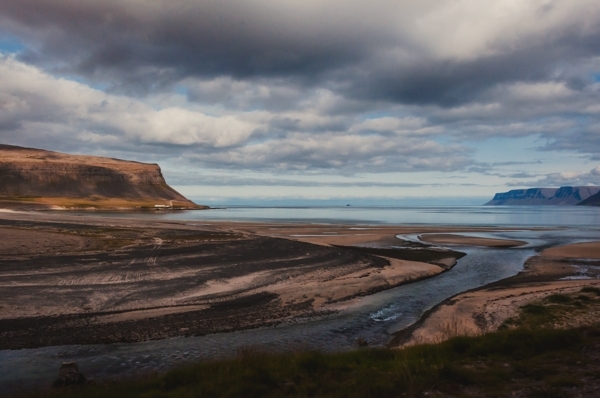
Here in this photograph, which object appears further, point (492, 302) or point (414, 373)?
point (492, 302)

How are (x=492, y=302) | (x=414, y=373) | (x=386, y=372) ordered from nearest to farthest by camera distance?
(x=414, y=373), (x=386, y=372), (x=492, y=302)

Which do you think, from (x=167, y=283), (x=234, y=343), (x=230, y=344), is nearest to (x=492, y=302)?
(x=234, y=343)

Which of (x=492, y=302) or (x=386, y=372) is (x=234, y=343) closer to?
(x=386, y=372)

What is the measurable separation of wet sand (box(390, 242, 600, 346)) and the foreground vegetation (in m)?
2.97

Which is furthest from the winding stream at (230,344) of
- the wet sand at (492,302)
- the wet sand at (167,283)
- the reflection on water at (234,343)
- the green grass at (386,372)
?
the green grass at (386,372)

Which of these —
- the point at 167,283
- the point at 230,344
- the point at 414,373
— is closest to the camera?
the point at 414,373

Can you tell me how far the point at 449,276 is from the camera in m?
26.5

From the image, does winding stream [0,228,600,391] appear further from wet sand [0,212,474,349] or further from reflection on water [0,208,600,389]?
wet sand [0,212,474,349]

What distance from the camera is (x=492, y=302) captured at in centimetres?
1844

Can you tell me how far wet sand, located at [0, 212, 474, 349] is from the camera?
574 inches

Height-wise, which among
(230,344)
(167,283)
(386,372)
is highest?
(386,372)

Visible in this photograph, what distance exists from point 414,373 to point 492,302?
39.0 ft

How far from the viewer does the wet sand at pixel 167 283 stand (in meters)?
14.6

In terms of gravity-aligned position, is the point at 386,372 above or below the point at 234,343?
above
